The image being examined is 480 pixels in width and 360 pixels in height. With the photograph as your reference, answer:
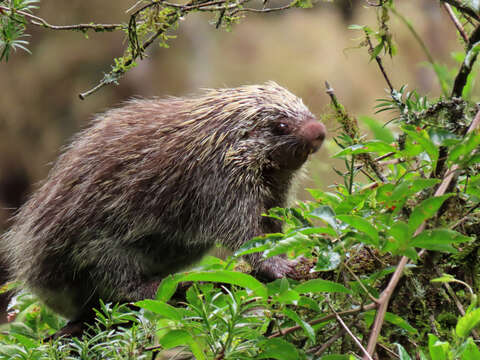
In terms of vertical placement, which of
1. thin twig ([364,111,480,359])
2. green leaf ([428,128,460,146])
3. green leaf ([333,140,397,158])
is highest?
green leaf ([428,128,460,146])

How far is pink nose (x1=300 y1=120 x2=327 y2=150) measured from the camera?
310 centimetres

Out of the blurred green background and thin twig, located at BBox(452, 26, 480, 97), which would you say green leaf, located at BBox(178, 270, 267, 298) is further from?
the blurred green background

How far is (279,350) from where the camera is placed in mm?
1495

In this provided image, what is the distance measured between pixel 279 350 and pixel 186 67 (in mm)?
8646

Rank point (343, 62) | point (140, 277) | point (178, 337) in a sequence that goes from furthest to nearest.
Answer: point (343, 62), point (140, 277), point (178, 337)

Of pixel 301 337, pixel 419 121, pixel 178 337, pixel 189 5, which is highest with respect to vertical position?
pixel 189 5

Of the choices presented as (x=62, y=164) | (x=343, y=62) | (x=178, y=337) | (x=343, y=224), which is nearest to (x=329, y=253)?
A: (x=343, y=224)

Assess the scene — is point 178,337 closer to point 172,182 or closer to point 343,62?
point 172,182

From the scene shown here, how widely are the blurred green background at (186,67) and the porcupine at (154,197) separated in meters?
5.34

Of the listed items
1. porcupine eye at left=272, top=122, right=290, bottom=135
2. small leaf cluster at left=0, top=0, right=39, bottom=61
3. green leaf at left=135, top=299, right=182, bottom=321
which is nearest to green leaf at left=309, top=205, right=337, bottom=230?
green leaf at left=135, top=299, right=182, bottom=321

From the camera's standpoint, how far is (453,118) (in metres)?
1.62

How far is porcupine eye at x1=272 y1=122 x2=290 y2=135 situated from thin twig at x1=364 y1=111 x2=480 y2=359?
171cm

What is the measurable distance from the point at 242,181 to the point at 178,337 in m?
1.59

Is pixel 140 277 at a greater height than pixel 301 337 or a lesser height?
lesser
